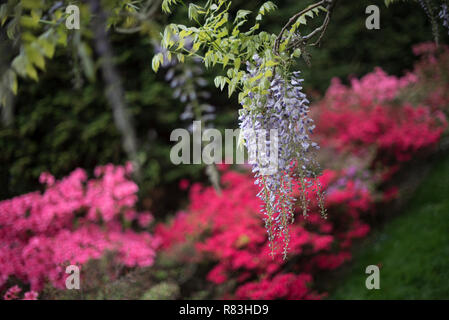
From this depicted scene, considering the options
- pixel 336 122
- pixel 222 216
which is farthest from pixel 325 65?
pixel 222 216

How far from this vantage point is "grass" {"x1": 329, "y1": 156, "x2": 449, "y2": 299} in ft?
11.2

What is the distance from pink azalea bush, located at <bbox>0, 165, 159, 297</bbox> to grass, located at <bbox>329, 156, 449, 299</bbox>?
234 cm

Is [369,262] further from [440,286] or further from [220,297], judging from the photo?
[220,297]

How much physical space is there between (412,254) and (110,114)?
4.41m

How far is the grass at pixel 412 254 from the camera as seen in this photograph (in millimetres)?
3426

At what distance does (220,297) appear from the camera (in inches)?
139

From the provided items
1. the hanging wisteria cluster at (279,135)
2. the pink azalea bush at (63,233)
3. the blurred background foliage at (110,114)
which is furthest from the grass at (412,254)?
the blurred background foliage at (110,114)

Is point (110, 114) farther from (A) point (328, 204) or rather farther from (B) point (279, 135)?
(B) point (279, 135)

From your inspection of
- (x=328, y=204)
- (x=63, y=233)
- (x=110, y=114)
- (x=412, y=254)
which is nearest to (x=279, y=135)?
(x=328, y=204)

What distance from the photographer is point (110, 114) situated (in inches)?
207

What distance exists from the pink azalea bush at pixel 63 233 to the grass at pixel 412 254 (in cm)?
234

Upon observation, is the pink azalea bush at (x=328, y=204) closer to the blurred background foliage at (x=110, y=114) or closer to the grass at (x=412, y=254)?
the grass at (x=412, y=254)

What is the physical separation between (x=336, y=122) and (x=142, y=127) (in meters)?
3.12

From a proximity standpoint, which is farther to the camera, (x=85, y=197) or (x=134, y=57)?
(x=134, y=57)
